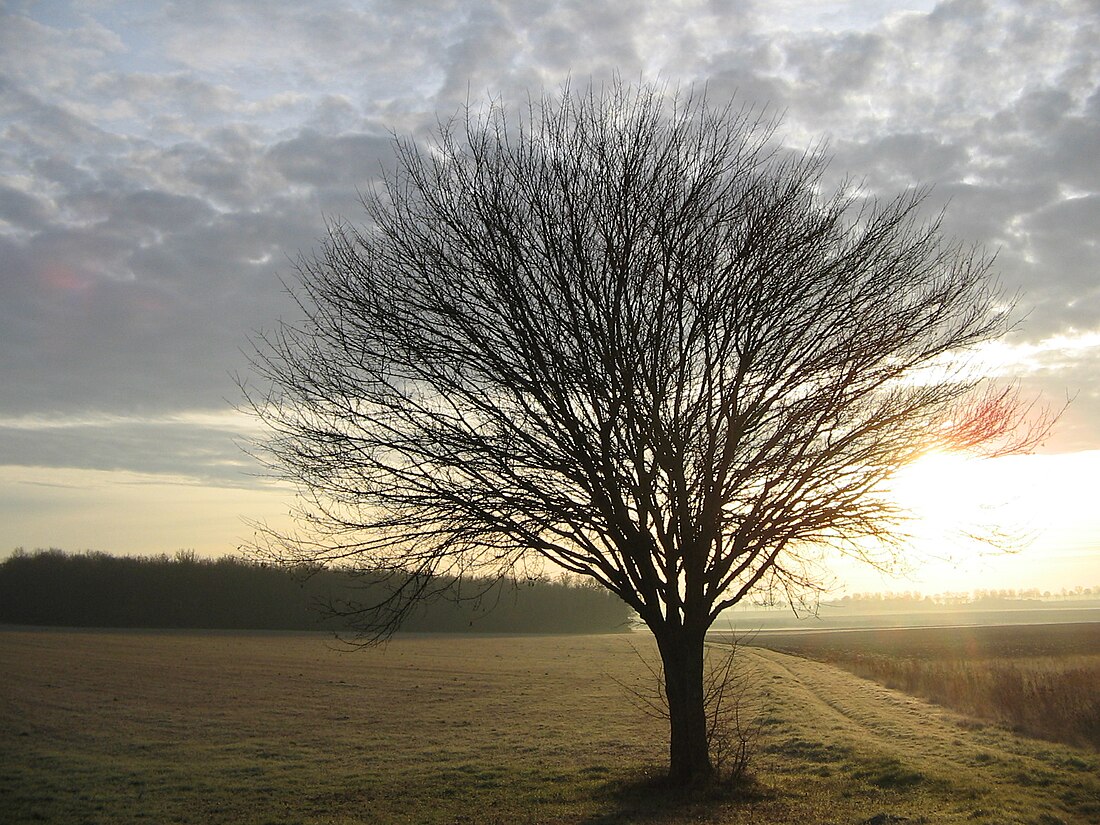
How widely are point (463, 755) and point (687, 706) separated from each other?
7857mm

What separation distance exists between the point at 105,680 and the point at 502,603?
215ft

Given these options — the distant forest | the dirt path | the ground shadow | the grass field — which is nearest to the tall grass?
the grass field

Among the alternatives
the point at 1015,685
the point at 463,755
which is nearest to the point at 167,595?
the point at 463,755

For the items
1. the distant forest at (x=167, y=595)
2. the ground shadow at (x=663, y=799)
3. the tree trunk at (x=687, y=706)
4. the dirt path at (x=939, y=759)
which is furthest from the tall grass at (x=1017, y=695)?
the distant forest at (x=167, y=595)

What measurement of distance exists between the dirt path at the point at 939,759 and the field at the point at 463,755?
0.06m

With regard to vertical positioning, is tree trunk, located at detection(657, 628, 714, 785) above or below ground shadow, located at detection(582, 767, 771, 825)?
above

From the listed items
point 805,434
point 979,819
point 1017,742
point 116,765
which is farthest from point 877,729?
point 116,765

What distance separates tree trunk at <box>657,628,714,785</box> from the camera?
37.8 feet

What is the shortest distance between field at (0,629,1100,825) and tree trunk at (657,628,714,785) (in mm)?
512

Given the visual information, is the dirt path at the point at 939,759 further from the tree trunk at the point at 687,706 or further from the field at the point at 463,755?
the tree trunk at the point at 687,706

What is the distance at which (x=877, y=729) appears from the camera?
64.8 ft

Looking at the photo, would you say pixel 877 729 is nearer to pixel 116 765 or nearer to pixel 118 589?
pixel 116 765

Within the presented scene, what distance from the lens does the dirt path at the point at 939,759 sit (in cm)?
1079

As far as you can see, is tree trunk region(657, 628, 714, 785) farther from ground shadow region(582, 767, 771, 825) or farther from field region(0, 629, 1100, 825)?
field region(0, 629, 1100, 825)
